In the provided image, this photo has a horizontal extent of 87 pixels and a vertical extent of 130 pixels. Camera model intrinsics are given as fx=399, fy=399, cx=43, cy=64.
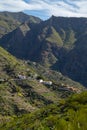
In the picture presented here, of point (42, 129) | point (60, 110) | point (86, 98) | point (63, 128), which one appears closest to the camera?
point (63, 128)

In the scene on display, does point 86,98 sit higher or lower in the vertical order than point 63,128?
lower

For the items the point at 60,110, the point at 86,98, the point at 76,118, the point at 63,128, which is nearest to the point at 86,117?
the point at 76,118

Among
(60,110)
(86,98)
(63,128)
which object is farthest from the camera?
(60,110)

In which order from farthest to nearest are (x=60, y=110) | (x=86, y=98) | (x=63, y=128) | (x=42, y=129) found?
(x=60, y=110), (x=86, y=98), (x=42, y=129), (x=63, y=128)

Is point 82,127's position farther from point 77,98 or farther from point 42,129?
point 77,98

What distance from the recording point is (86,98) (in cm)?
4575

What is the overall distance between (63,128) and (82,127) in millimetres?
626

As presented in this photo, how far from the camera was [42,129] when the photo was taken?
12.3m

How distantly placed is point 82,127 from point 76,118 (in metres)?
0.51

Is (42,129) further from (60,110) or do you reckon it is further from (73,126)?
(60,110)

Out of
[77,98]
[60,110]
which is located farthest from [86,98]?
[60,110]

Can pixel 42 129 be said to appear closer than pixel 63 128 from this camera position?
No

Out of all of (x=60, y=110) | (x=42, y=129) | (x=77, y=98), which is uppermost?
(x=42, y=129)

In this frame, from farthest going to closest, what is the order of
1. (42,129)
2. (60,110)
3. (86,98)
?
(60,110), (86,98), (42,129)
